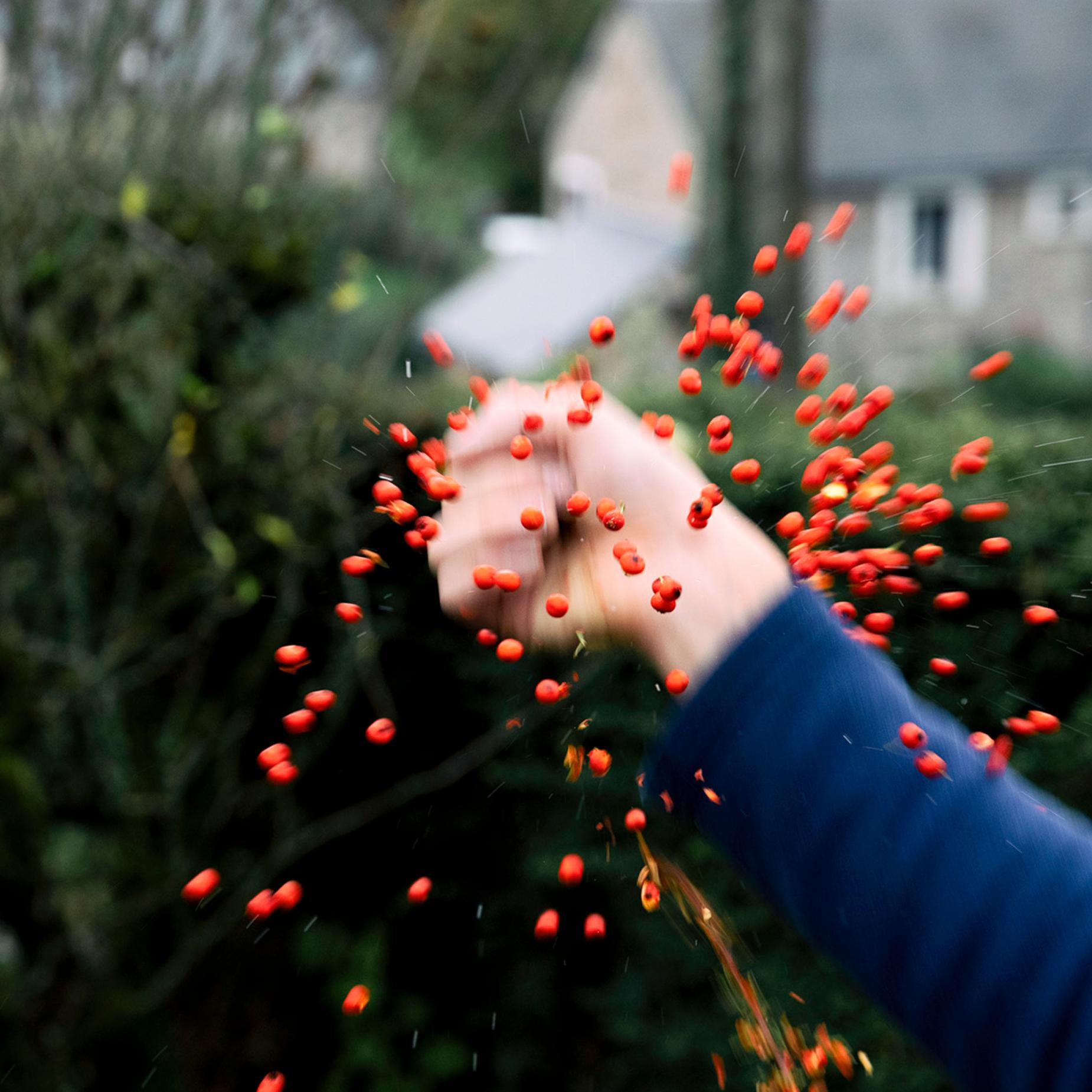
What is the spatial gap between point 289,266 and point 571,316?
10.2m

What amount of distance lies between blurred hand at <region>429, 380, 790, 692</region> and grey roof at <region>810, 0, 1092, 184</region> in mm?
19881

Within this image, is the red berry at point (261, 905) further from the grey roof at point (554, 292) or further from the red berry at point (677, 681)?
the grey roof at point (554, 292)

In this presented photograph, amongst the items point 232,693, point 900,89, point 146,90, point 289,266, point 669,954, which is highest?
point 900,89

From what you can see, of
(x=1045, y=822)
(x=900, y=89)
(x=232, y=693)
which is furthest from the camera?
(x=900, y=89)

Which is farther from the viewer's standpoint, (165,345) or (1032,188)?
(1032,188)

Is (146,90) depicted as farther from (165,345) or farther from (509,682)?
(509,682)

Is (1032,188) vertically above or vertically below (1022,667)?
above

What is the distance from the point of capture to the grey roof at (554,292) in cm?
1319

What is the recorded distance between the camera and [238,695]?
3.44 m

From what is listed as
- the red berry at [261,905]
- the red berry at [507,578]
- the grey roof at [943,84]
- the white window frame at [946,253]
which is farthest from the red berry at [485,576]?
the grey roof at [943,84]

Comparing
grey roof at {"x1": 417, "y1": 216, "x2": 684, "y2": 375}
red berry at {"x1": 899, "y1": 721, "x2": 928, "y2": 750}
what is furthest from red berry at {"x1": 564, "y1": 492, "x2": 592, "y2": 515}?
grey roof at {"x1": 417, "y1": 216, "x2": 684, "y2": 375}

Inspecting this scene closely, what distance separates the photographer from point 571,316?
43.8 ft

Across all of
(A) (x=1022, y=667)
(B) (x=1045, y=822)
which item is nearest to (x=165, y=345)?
(A) (x=1022, y=667)

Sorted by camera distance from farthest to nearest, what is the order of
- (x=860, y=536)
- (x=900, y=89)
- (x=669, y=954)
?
1. (x=900, y=89)
2. (x=669, y=954)
3. (x=860, y=536)
